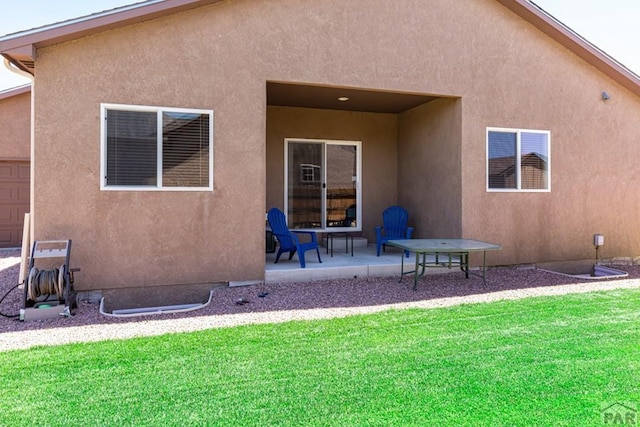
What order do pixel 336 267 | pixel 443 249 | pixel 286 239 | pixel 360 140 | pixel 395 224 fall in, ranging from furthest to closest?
pixel 360 140 < pixel 395 224 < pixel 286 239 < pixel 336 267 < pixel 443 249

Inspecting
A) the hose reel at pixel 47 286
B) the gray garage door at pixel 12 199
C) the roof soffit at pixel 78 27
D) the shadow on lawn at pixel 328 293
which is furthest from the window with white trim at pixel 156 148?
the gray garage door at pixel 12 199

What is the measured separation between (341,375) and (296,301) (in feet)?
7.86

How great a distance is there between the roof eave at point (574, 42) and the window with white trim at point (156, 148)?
5897mm

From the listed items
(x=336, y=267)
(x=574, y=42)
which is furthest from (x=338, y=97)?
(x=574, y=42)

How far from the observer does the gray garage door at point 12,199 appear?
1074cm

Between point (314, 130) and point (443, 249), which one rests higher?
point (314, 130)

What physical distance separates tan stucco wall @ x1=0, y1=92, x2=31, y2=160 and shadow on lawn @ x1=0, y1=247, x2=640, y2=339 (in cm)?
457

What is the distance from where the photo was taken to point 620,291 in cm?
607

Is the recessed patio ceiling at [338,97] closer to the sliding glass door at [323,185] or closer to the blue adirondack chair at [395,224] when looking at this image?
the sliding glass door at [323,185]

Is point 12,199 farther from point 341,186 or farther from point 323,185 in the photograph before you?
→ point 341,186

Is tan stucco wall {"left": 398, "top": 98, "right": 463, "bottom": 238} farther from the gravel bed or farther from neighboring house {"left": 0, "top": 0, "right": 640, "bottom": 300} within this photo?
the gravel bed

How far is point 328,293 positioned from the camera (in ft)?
19.4

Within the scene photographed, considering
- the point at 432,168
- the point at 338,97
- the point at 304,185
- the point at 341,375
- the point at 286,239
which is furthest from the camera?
the point at 304,185

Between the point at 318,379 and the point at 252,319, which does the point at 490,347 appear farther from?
the point at 252,319
